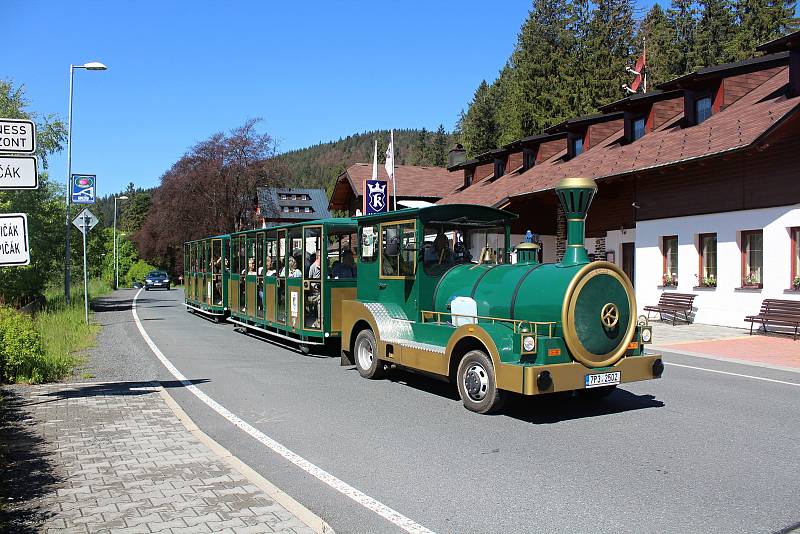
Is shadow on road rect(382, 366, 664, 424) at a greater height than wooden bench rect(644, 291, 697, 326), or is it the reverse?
wooden bench rect(644, 291, 697, 326)

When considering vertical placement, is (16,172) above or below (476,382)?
above

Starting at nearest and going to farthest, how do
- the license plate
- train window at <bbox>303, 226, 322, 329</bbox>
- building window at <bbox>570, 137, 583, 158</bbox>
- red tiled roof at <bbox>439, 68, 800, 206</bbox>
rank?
the license plate < train window at <bbox>303, 226, 322, 329</bbox> < red tiled roof at <bbox>439, 68, 800, 206</bbox> < building window at <bbox>570, 137, 583, 158</bbox>

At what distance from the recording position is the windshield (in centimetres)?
935

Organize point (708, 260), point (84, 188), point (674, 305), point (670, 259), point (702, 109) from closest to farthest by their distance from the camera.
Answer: point (708, 260) → point (674, 305) → point (84, 188) → point (670, 259) → point (702, 109)

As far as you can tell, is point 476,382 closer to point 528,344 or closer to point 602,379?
point 528,344

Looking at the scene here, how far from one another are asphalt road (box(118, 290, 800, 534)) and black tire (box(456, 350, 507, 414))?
0.60ft

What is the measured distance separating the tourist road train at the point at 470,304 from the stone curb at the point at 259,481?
2967mm

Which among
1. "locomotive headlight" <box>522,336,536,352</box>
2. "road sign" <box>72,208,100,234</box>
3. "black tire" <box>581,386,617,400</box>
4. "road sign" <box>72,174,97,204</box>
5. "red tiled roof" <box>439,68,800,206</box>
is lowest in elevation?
"black tire" <box>581,386,617,400</box>

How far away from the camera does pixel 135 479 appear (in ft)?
16.9

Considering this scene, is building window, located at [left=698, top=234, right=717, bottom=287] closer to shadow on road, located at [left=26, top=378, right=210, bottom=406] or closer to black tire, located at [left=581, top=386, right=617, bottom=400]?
black tire, located at [left=581, top=386, right=617, bottom=400]

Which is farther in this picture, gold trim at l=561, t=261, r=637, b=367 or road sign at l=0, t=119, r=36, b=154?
gold trim at l=561, t=261, r=637, b=367

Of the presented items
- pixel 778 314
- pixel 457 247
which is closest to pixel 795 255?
pixel 778 314

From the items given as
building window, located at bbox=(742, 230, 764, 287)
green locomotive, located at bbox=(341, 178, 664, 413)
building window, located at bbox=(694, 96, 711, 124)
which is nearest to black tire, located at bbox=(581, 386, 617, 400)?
green locomotive, located at bbox=(341, 178, 664, 413)

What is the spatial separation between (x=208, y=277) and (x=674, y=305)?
14804 mm
